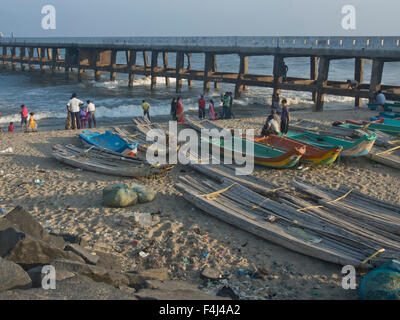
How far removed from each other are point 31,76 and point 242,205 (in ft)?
162

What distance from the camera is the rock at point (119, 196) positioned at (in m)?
8.55

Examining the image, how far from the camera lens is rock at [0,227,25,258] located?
526 centimetres

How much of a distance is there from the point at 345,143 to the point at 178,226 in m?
7.19

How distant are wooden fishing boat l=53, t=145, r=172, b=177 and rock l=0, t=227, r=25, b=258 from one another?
508 cm

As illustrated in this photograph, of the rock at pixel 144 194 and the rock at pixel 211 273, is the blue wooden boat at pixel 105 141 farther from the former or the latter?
the rock at pixel 211 273

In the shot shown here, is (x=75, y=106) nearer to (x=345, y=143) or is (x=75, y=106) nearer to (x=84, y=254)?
(x=345, y=143)

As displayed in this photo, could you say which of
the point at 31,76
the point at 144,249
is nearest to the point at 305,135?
the point at 144,249

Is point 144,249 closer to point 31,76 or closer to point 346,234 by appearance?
point 346,234

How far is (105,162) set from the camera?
11.3 m

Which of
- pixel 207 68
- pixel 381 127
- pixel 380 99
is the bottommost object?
pixel 381 127

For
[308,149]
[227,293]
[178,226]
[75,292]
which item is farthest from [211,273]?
[308,149]

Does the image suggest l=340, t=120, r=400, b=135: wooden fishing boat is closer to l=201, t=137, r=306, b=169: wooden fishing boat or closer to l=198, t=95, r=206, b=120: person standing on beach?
l=201, t=137, r=306, b=169: wooden fishing boat

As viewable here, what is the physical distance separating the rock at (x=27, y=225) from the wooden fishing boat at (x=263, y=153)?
6862 mm

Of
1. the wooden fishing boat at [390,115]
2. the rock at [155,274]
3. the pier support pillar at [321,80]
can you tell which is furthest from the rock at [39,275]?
the pier support pillar at [321,80]
